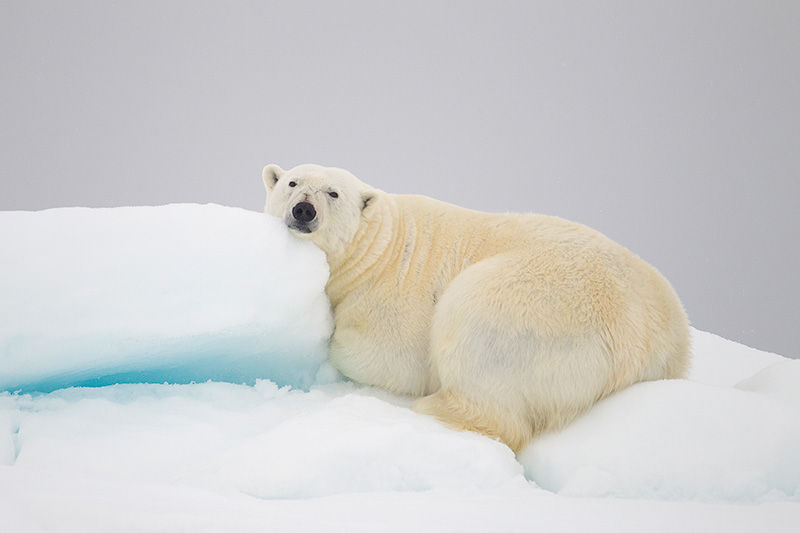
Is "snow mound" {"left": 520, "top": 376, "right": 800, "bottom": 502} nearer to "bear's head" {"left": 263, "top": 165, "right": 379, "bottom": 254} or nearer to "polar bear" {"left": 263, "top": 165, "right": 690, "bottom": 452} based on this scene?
"polar bear" {"left": 263, "top": 165, "right": 690, "bottom": 452}

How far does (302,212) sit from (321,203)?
160 millimetres

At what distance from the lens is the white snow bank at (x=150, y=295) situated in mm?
2637

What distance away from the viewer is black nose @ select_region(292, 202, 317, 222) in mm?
Result: 3480

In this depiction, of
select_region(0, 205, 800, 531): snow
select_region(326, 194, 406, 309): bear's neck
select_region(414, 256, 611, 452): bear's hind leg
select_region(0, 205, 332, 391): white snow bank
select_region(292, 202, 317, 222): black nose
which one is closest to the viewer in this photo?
select_region(0, 205, 800, 531): snow

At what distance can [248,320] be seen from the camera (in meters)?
3.05

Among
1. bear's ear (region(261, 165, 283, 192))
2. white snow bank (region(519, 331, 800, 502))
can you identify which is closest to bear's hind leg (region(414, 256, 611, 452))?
white snow bank (region(519, 331, 800, 502))

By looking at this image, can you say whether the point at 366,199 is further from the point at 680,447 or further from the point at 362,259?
the point at 680,447

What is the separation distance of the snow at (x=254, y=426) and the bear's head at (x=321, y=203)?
5.9 inches

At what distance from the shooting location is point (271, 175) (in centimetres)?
396

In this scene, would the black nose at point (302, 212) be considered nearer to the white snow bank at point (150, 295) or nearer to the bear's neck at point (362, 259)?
the white snow bank at point (150, 295)

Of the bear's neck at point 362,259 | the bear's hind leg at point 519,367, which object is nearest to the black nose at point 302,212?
the bear's neck at point 362,259

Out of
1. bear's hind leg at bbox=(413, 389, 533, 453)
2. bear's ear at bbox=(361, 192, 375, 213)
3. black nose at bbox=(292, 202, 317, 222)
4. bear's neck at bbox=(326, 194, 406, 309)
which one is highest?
bear's ear at bbox=(361, 192, 375, 213)

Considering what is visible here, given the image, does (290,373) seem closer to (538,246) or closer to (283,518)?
(538,246)

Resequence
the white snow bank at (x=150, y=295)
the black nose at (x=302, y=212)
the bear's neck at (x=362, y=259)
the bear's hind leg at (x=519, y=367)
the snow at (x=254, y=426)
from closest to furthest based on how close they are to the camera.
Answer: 1. the snow at (x=254, y=426)
2. the white snow bank at (x=150, y=295)
3. the bear's hind leg at (x=519, y=367)
4. the black nose at (x=302, y=212)
5. the bear's neck at (x=362, y=259)
